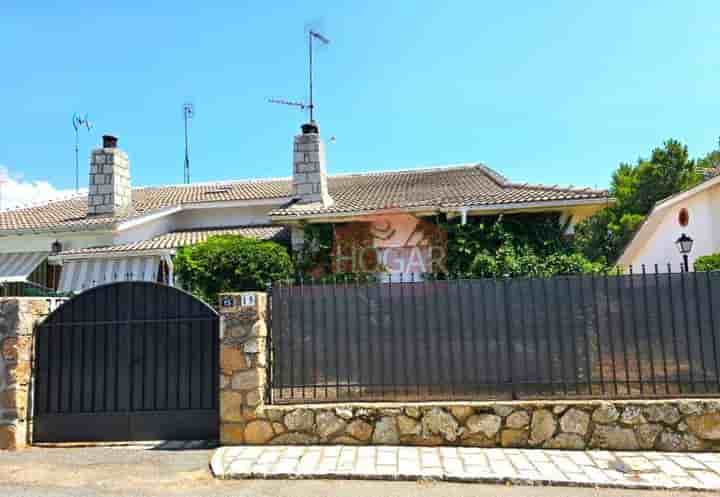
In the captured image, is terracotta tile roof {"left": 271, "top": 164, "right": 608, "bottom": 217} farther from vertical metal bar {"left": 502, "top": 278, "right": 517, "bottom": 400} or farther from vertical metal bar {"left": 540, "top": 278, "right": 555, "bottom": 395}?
vertical metal bar {"left": 502, "top": 278, "right": 517, "bottom": 400}

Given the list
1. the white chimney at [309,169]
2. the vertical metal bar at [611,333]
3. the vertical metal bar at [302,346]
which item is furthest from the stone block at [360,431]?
the white chimney at [309,169]

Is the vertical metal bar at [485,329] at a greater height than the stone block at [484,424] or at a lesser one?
greater

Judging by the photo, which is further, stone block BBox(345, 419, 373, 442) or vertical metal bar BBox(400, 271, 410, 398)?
vertical metal bar BBox(400, 271, 410, 398)

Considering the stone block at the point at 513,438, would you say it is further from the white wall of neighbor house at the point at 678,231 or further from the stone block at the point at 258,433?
the white wall of neighbor house at the point at 678,231

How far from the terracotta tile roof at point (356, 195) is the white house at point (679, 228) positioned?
7.54m

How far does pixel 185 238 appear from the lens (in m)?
18.0

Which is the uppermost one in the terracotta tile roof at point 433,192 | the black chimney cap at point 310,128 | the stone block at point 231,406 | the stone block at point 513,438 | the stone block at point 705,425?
the black chimney cap at point 310,128

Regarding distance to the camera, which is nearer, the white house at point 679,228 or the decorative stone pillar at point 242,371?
the decorative stone pillar at point 242,371

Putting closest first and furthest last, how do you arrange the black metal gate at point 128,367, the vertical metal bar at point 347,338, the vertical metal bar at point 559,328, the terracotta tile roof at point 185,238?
the vertical metal bar at point 559,328
the vertical metal bar at point 347,338
the black metal gate at point 128,367
the terracotta tile roof at point 185,238

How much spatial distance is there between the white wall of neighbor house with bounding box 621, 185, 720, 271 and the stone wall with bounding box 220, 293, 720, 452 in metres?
15.7

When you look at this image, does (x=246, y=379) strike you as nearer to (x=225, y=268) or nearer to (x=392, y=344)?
(x=392, y=344)

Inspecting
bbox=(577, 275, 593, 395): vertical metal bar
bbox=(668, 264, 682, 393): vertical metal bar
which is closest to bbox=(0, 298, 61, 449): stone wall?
bbox=(577, 275, 593, 395): vertical metal bar

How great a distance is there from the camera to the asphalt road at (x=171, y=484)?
6012mm

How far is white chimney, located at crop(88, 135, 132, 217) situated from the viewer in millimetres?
18375
